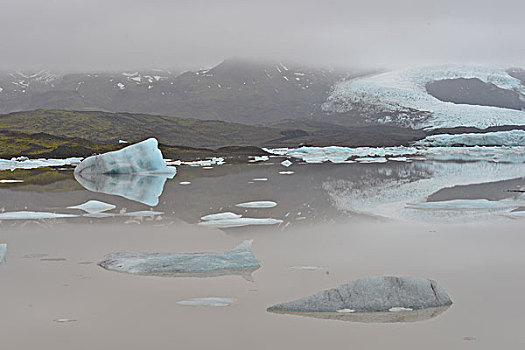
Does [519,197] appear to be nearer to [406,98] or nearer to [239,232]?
[239,232]

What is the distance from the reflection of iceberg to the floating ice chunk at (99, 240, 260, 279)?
285 inches

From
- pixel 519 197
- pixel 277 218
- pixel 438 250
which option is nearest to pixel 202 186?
pixel 277 218

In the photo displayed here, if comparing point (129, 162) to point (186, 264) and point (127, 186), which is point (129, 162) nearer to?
point (127, 186)

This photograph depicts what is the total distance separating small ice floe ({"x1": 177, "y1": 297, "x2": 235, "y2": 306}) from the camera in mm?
5867

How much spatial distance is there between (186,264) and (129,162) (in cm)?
2054

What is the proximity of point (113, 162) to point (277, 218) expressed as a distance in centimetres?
1641

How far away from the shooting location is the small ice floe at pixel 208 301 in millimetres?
5867

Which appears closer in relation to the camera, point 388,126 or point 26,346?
point 26,346

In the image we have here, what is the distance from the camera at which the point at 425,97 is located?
111 m

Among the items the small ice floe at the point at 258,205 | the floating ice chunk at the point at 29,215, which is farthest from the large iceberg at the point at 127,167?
the floating ice chunk at the point at 29,215

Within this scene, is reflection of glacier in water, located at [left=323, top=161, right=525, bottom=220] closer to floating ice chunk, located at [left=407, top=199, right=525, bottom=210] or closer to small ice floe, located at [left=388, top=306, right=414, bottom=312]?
floating ice chunk, located at [left=407, top=199, right=525, bottom=210]

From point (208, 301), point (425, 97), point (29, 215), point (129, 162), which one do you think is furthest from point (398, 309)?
point (425, 97)

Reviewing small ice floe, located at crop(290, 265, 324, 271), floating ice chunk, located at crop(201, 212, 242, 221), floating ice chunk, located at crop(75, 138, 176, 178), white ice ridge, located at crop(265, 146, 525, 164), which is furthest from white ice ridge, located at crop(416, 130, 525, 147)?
small ice floe, located at crop(290, 265, 324, 271)

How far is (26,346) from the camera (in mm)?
4703
